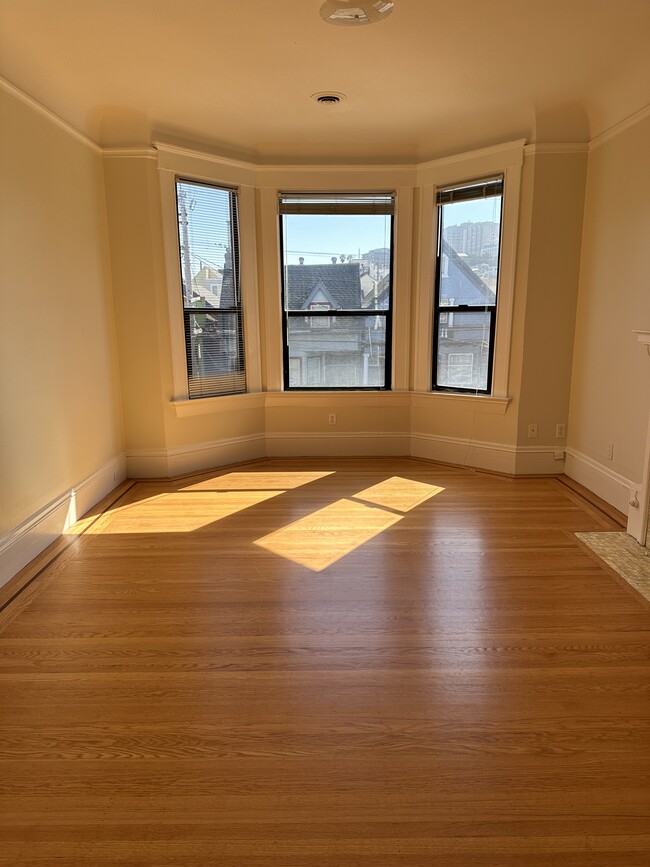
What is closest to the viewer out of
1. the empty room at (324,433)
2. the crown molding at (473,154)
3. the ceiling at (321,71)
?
the empty room at (324,433)

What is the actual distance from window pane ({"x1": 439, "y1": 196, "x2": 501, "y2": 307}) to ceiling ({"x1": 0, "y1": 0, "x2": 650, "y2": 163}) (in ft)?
1.69

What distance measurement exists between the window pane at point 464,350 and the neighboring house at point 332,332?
56 cm

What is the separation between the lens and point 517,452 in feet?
15.5

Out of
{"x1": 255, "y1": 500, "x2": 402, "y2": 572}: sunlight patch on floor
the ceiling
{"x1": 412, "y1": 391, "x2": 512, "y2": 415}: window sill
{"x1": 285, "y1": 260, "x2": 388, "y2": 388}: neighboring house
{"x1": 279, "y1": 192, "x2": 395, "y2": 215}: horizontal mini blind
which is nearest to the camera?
the ceiling

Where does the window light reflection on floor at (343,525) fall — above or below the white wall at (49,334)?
below

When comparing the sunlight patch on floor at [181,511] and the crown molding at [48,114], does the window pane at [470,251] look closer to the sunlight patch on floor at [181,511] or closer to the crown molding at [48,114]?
the sunlight patch on floor at [181,511]

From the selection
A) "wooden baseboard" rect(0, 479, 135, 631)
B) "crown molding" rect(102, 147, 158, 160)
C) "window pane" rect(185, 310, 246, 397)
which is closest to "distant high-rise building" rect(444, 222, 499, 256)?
"window pane" rect(185, 310, 246, 397)

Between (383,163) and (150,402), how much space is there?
2.88m

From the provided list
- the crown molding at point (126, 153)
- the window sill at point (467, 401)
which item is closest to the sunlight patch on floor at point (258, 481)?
the window sill at point (467, 401)

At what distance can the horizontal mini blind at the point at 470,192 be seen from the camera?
455 centimetres

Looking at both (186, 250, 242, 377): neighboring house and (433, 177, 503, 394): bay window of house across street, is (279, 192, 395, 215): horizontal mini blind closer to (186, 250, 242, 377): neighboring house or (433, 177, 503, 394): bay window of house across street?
(433, 177, 503, 394): bay window of house across street

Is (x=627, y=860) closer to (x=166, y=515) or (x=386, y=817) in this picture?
(x=386, y=817)

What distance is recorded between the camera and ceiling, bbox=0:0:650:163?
2.84 m

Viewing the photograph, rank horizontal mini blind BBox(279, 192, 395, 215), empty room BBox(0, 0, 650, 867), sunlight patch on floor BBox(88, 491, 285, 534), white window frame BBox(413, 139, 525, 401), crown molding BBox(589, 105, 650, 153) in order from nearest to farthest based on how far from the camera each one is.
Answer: empty room BBox(0, 0, 650, 867), crown molding BBox(589, 105, 650, 153), sunlight patch on floor BBox(88, 491, 285, 534), white window frame BBox(413, 139, 525, 401), horizontal mini blind BBox(279, 192, 395, 215)
